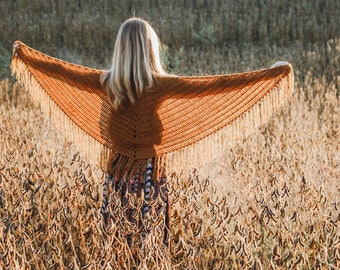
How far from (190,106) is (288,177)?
1.17m

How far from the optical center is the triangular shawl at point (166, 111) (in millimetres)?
3178

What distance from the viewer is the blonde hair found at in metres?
3.04

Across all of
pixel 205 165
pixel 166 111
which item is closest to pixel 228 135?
pixel 166 111

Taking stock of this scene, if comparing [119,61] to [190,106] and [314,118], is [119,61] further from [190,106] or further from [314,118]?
[314,118]

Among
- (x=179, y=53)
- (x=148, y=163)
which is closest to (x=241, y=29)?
(x=179, y=53)

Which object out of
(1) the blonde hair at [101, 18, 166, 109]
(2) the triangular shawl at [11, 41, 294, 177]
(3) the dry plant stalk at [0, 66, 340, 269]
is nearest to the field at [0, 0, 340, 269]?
(3) the dry plant stalk at [0, 66, 340, 269]

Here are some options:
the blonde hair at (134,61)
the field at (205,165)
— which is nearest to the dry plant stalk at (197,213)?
the field at (205,165)

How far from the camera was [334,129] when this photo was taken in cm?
597

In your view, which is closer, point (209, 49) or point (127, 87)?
point (127, 87)

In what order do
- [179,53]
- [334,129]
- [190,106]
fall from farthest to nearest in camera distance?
1. [179,53]
2. [334,129]
3. [190,106]

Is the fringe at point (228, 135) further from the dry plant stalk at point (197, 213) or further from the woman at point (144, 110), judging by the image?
the dry plant stalk at point (197, 213)

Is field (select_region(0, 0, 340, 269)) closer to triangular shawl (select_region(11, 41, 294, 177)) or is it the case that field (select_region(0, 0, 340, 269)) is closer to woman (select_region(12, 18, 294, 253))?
woman (select_region(12, 18, 294, 253))

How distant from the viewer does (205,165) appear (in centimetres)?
477

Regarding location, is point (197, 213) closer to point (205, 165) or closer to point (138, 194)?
point (138, 194)
